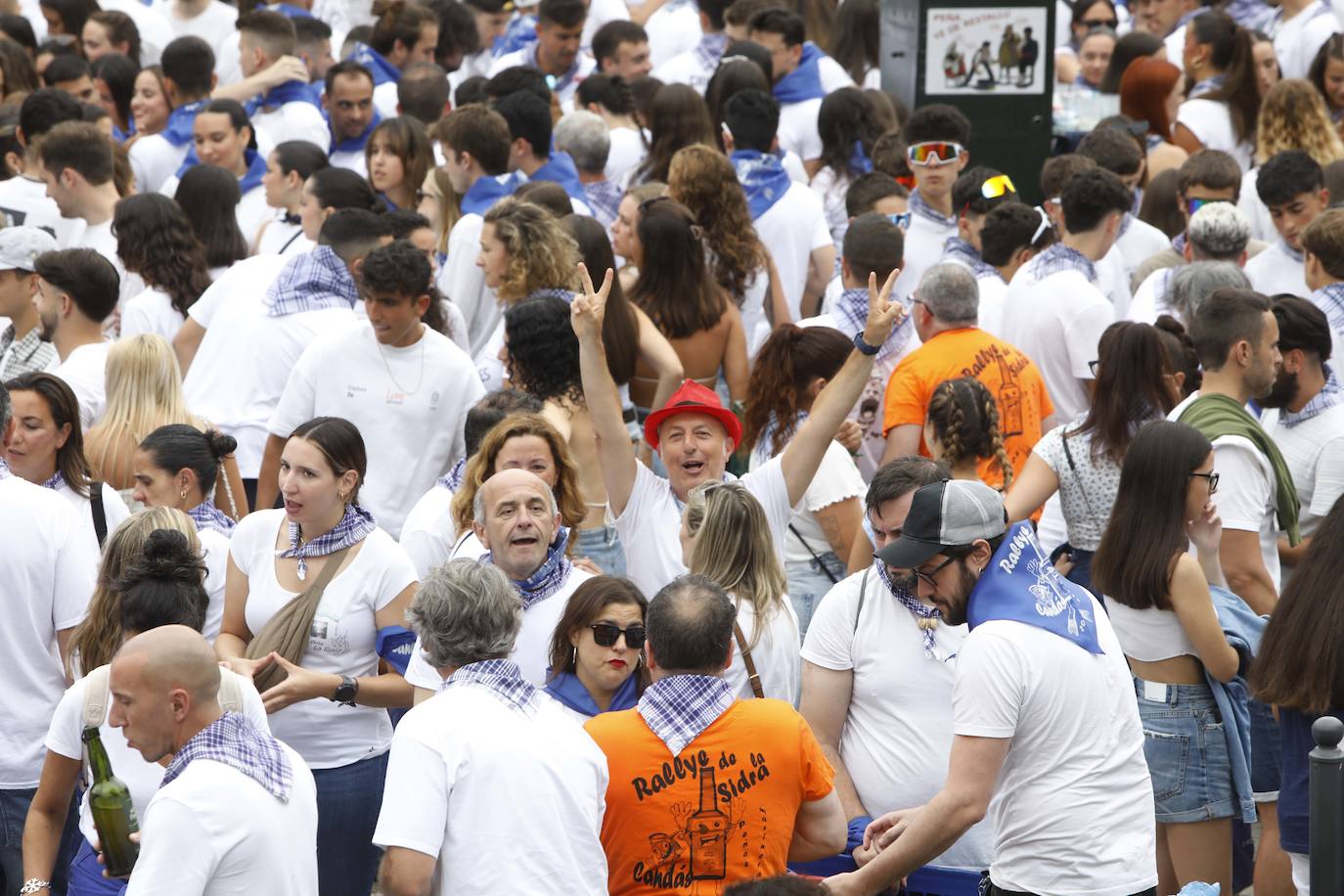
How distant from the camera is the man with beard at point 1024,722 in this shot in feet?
12.8

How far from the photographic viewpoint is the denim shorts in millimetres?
5004

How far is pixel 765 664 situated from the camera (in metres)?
4.76

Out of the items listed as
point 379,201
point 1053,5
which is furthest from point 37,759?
point 1053,5

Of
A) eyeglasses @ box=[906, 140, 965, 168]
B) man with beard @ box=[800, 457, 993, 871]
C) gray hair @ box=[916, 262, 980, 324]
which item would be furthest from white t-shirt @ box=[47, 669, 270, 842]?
eyeglasses @ box=[906, 140, 965, 168]

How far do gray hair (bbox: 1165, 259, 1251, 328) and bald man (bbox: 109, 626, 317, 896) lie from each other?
440 cm

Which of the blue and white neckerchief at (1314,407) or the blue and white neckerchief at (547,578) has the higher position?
the blue and white neckerchief at (1314,407)

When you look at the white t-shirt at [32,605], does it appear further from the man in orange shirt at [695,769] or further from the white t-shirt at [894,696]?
the white t-shirt at [894,696]

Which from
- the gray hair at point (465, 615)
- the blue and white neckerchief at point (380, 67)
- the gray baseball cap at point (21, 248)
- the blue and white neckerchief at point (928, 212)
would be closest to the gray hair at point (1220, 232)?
the blue and white neckerchief at point (928, 212)

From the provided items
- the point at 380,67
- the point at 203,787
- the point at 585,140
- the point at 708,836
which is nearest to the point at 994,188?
the point at 585,140

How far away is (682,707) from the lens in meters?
3.96

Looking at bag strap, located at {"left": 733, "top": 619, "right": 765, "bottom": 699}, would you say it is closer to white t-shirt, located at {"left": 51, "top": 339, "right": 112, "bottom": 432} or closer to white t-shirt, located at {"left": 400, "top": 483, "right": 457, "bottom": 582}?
white t-shirt, located at {"left": 400, "top": 483, "right": 457, "bottom": 582}

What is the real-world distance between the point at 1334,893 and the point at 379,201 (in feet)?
19.4

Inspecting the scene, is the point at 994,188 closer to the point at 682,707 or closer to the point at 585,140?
the point at 585,140

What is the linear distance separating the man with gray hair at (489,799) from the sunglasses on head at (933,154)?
5.27 metres
